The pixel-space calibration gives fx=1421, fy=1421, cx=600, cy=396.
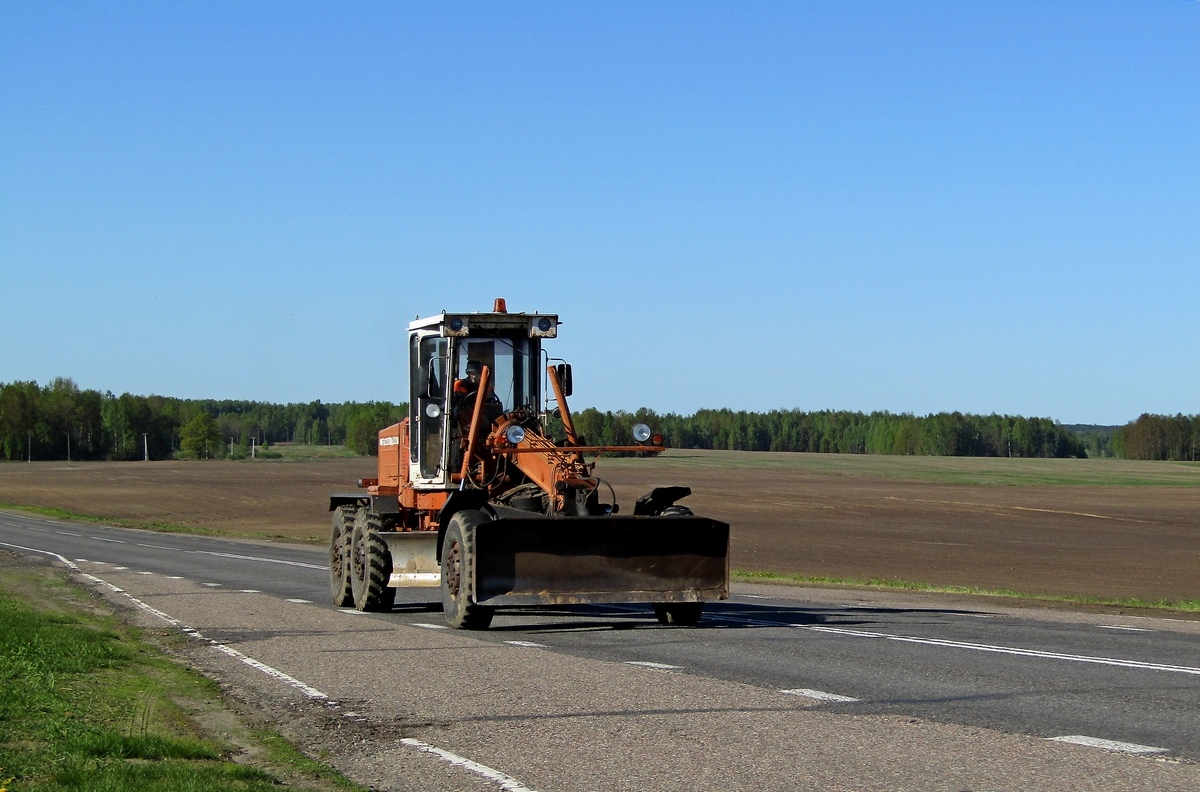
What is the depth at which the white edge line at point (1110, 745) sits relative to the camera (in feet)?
27.0

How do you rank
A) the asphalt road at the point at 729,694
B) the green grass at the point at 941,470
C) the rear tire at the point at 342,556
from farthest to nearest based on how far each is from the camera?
1. the green grass at the point at 941,470
2. the rear tire at the point at 342,556
3. the asphalt road at the point at 729,694

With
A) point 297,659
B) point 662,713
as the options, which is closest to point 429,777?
point 662,713

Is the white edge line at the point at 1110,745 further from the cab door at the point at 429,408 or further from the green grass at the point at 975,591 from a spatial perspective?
the green grass at the point at 975,591

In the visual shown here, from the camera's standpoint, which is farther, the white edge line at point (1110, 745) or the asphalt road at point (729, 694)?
the white edge line at point (1110, 745)

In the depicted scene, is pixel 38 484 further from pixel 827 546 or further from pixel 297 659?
pixel 297 659

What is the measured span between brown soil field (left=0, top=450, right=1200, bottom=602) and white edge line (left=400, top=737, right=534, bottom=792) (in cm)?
1859

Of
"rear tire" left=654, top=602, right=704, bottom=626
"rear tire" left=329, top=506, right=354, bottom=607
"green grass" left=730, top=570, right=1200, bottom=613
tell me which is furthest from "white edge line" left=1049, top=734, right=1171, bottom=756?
"rear tire" left=329, top=506, right=354, bottom=607

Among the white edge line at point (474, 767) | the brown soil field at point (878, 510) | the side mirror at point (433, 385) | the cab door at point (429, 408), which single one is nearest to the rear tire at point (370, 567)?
the cab door at point (429, 408)

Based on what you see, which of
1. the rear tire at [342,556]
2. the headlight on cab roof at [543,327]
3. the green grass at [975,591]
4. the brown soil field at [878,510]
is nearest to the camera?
the headlight on cab roof at [543,327]

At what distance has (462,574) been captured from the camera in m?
15.7

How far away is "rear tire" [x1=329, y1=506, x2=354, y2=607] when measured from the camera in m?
20.0

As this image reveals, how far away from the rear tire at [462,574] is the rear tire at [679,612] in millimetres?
2202

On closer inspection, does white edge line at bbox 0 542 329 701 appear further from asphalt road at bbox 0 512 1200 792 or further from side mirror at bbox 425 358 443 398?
side mirror at bbox 425 358 443 398

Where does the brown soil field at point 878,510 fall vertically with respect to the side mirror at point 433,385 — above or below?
below
